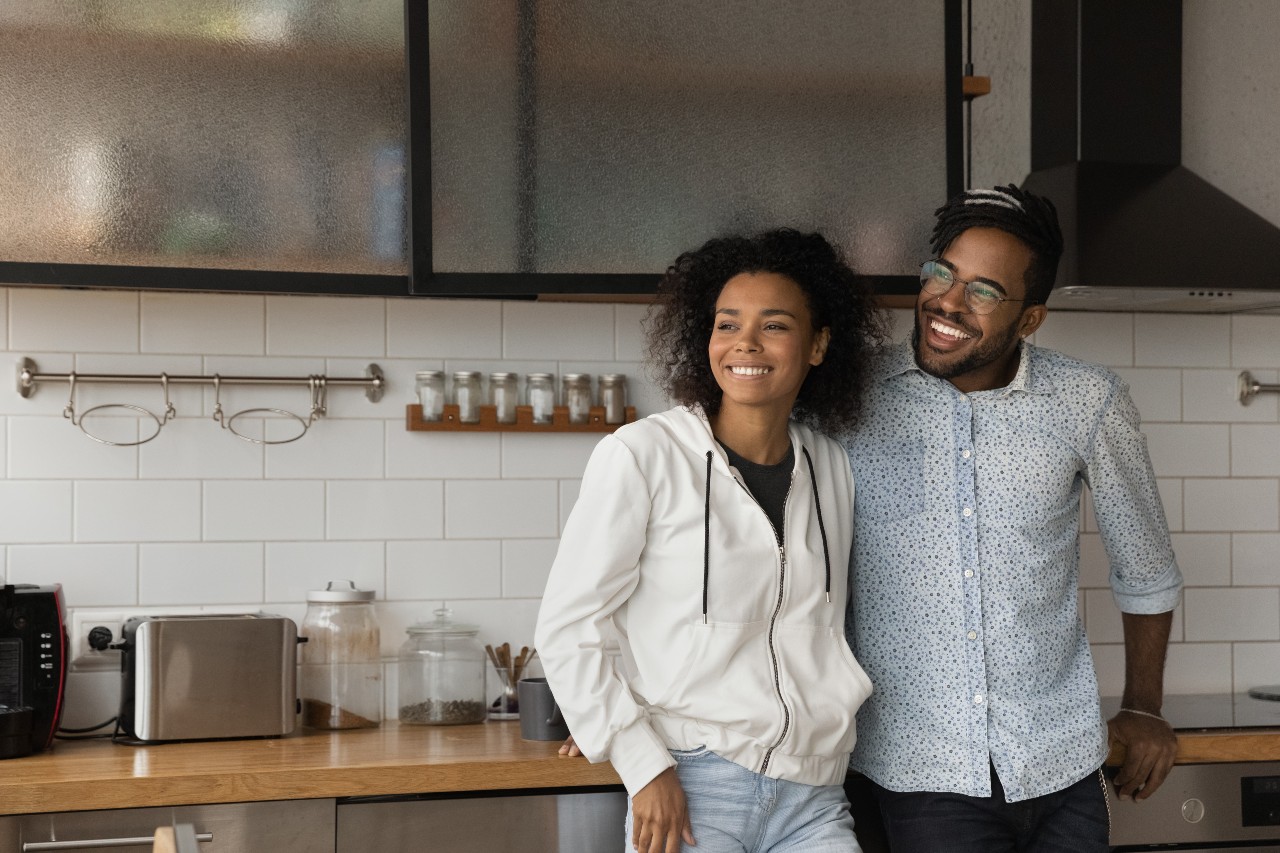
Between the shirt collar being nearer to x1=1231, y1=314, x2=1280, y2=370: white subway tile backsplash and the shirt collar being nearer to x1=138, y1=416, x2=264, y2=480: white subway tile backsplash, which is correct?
x1=1231, y1=314, x2=1280, y2=370: white subway tile backsplash

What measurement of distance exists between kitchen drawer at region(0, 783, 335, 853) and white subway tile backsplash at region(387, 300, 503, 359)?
3.09 feet

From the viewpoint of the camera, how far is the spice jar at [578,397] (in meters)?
2.59

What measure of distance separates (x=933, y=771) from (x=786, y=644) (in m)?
0.30

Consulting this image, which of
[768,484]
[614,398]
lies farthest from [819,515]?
[614,398]

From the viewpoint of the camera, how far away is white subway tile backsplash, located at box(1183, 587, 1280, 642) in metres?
2.85

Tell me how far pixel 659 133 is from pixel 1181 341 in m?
1.32

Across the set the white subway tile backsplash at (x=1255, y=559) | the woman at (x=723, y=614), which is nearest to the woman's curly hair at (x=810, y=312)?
the woman at (x=723, y=614)

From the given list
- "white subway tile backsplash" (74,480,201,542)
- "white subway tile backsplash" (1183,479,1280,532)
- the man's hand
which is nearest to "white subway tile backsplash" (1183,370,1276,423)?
"white subway tile backsplash" (1183,479,1280,532)

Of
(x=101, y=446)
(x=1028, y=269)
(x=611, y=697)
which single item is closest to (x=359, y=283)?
(x=101, y=446)

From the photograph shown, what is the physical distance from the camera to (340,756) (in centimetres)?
210

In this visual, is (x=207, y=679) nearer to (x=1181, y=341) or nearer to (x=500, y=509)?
(x=500, y=509)

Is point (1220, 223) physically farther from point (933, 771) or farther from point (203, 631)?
point (203, 631)

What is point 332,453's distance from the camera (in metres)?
2.56

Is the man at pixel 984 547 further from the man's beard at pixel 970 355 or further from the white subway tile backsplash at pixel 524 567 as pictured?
the white subway tile backsplash at pixel 524 567
